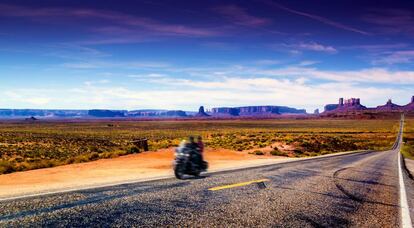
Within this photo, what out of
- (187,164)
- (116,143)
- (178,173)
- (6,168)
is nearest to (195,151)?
(187,164)

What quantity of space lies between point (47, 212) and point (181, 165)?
604 centimetres

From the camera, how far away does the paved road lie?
543cm

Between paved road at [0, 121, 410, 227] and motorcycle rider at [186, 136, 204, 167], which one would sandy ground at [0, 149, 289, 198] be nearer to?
motorcycle rider at [186, 136, 204, 167]

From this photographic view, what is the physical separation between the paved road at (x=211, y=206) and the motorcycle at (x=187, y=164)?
1.58 m

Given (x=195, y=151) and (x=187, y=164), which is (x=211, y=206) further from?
(x=195, y=151)

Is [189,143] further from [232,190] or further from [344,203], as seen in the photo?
[344,203]

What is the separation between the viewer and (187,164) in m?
11.3

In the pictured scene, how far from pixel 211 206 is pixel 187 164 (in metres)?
4.81

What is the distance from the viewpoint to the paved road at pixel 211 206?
5.43 metres

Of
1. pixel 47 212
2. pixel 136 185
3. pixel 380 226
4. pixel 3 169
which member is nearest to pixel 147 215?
pixel 47 212

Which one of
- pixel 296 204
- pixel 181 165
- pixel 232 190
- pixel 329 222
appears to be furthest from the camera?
pixel 181 165

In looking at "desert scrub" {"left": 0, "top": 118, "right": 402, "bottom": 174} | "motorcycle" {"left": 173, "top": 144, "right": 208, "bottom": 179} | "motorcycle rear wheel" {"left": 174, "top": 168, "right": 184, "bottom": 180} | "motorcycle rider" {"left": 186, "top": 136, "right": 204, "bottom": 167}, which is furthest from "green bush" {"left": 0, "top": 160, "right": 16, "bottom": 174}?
"motorcycle rider" {"left": 186, "top": 136, "right": 204, "bottom": 167}

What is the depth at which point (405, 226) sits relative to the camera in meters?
6.11

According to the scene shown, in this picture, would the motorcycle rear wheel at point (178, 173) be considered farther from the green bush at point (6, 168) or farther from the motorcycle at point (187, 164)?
the green bush at point (6, 168)
